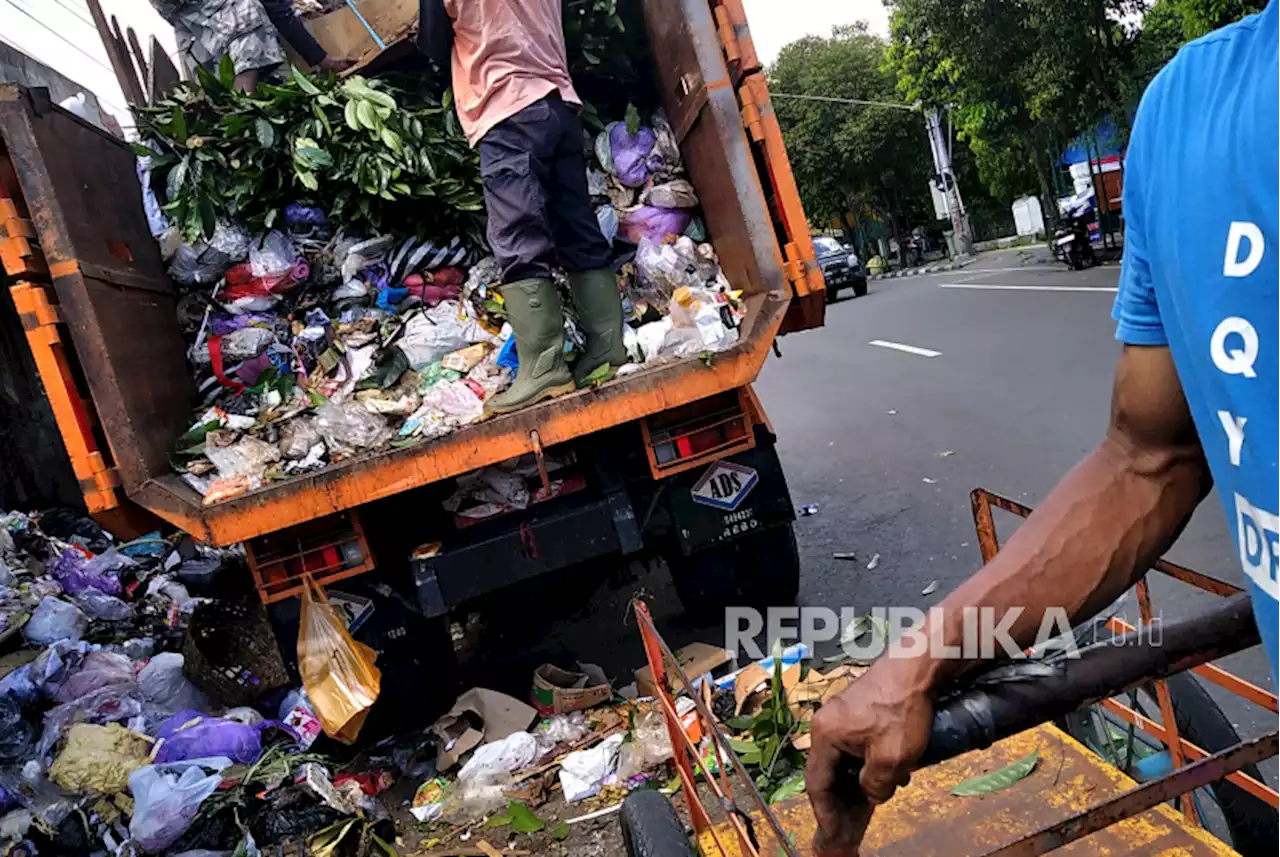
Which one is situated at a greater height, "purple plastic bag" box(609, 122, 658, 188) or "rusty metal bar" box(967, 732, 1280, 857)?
"purple plastic bag" box(609, 122, 658, 188)

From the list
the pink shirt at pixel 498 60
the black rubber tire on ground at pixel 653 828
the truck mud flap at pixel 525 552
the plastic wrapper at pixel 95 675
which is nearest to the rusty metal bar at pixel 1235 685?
the black rubber tire on ground at pixel 653 828

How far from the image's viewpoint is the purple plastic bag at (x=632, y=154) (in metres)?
4.44

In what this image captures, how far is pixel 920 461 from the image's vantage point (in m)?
6.45

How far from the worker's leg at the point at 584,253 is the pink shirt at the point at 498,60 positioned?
0.83 feet

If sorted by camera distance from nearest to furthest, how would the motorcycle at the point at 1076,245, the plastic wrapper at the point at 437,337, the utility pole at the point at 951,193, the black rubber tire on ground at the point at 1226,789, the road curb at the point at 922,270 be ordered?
the black rubber tire on ground at the point at 1226,789 → the plastic wrapper at the point at 437,337 → the motorcycle at the point at 1076,245 → the road curb at the point at 922,270 → the utility pole at the point at 951,193

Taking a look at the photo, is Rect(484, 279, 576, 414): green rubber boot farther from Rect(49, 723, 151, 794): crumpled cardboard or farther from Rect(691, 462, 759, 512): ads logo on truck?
Rect(49, 723, 151, 794): crumpled cardboard

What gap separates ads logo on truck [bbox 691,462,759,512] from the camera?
3.88 metres

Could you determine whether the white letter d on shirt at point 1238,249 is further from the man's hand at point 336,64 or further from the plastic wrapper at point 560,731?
the man's hand at point 336,64

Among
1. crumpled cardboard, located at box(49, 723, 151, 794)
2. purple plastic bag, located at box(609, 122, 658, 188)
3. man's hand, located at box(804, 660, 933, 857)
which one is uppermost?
purple plastic bag, located at box(609, 122, 658, 188)

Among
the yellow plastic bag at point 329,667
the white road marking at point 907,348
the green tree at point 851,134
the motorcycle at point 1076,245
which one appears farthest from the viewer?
the green tree at point 851,134

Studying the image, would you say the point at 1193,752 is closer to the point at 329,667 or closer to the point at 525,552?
the point at 525,552

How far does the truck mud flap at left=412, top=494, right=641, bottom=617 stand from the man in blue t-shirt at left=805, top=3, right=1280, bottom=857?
2543mm

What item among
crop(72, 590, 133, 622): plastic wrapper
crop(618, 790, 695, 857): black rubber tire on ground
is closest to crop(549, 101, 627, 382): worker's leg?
crop(618, 790, 695, 857): black rubber tire on ground

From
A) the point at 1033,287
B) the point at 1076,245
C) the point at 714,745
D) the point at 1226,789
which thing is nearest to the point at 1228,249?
the point at 714,745
